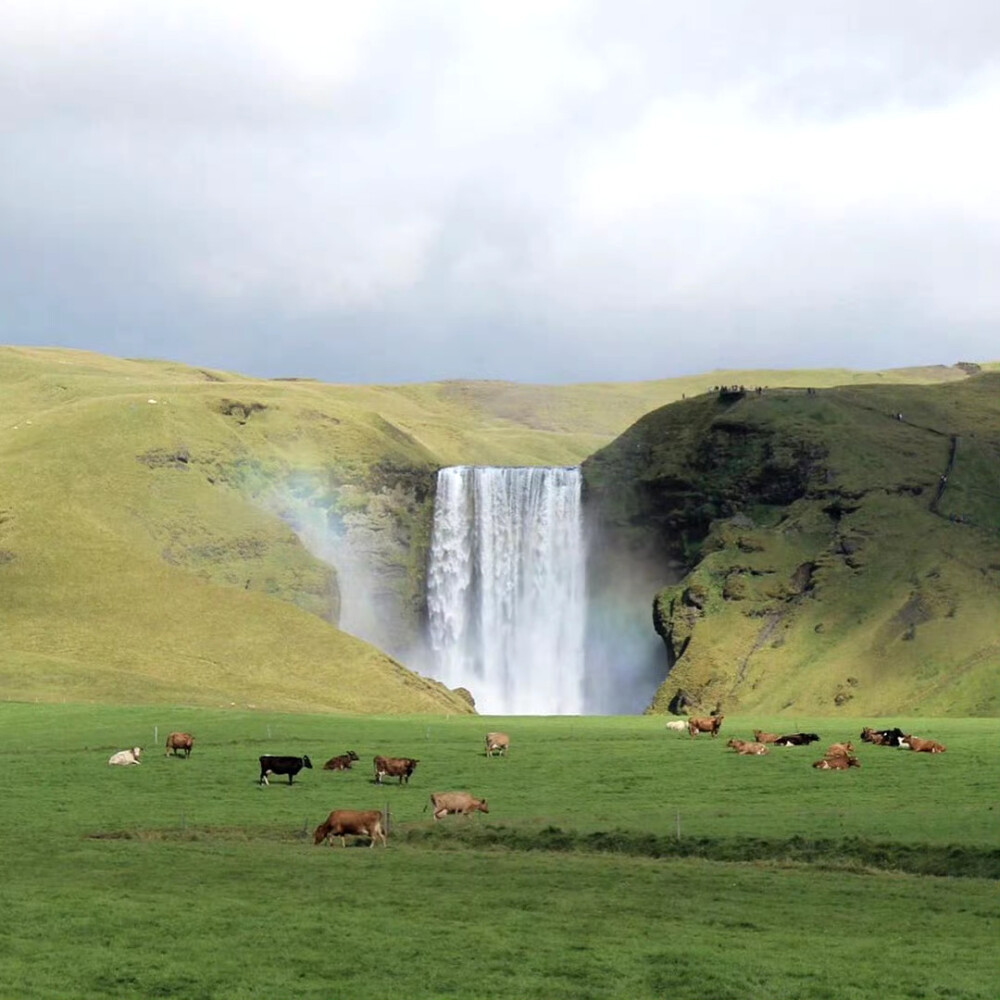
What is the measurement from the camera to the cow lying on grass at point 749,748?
229ft

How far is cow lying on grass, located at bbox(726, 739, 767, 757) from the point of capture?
69.8 m

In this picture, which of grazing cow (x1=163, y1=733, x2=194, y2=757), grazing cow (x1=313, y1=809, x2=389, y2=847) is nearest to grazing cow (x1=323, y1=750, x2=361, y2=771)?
grazing cow (x1=163, y1=733, x2=194, y2=757)

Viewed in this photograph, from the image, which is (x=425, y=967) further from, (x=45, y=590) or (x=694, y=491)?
(x=694, y=491)

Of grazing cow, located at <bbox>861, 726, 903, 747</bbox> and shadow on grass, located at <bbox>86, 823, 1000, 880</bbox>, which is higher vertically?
shadow on grass, located at <bbox>86, 823, 1000, 880</bbox>

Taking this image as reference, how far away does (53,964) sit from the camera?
29422mm

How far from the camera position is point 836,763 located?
6388 cm

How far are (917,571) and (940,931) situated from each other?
11305cm

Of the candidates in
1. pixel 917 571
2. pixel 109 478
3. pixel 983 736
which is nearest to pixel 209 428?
pixel 109 478

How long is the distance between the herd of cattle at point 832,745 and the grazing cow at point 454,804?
18012mm

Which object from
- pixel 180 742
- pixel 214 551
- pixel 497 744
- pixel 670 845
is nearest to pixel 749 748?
pixel 497 744

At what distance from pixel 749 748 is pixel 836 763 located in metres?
6.69

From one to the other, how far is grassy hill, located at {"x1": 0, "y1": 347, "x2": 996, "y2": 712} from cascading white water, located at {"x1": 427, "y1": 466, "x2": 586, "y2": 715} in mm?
4322

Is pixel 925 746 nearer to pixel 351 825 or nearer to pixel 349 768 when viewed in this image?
pixel 349 768

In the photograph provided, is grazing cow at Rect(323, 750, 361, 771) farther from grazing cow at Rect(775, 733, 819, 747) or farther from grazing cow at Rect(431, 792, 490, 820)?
grazing cow at Rect(775, 733, 819, 747)
